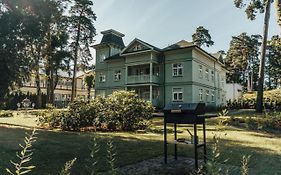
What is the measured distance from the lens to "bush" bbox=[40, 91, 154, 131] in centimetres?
1455

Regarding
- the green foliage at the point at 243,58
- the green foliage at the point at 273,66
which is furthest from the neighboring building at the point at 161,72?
the green foliage at the point at 273,66

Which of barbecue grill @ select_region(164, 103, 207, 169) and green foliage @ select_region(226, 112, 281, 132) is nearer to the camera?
barbecue grill @ select_region(164, 103, 207, 169)

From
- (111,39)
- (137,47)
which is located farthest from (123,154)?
(111,39)

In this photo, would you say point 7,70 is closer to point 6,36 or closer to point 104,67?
point 6,36

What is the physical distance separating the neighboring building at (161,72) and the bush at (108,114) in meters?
17.1

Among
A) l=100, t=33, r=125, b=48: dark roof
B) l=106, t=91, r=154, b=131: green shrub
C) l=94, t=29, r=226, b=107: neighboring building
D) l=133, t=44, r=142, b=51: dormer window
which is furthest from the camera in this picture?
l=100, t=33, r=125, b=48: dark roof

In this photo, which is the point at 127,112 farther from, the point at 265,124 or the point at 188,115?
the point at 188,115

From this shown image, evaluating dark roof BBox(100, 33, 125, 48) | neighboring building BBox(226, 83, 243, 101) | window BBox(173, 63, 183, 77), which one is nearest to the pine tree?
dark roof BBox(100, 33, 125, 48)

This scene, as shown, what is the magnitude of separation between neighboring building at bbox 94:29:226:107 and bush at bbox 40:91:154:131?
56.1 ft

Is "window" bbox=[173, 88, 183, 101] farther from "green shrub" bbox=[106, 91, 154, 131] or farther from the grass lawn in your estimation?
the grass lawn

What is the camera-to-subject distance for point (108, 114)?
1456 centimetres

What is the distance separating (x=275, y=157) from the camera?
7.93 meters

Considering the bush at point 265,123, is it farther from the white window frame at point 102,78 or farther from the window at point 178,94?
the white window frame at point 102,78

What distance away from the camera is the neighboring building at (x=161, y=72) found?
32125 millimetres
